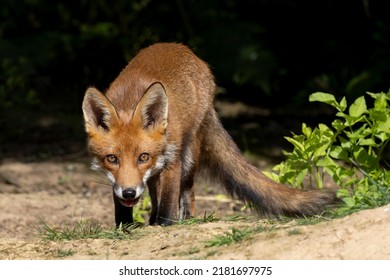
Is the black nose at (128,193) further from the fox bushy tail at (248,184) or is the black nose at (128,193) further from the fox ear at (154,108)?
the fox bushy tail at (248,184)

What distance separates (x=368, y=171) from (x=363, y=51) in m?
4.94

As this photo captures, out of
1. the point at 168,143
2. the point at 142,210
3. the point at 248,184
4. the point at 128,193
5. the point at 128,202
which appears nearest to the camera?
the point at 128,193

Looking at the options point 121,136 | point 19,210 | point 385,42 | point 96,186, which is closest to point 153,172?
point 121,136

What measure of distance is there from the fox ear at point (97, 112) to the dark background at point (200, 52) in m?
4.18

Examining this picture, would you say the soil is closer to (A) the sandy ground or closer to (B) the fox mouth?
(A) the sandy ground

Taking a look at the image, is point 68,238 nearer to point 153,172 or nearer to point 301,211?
point 153,172

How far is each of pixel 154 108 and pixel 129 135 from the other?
30 centimetres

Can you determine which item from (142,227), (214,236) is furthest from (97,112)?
(214,236)

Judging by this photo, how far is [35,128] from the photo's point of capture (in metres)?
11.4

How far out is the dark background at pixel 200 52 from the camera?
10500 millimetres

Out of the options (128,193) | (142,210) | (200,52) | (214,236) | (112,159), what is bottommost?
(214,236)

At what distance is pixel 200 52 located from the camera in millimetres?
10789

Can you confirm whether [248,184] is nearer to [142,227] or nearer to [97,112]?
→ [142,227]

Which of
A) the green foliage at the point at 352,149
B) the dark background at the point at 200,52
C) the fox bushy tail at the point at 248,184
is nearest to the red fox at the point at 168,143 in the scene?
the fox bushy tail at the point at 248,184
